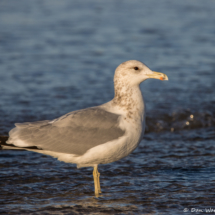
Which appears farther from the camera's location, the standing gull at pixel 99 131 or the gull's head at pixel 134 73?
the gull's head at pixel 134 73

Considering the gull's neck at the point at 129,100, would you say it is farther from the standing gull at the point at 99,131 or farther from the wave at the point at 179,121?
the wave at the point at 179,121

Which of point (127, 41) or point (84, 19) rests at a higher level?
point (84, 19)

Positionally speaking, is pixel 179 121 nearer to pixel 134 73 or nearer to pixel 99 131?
pixel 134 73

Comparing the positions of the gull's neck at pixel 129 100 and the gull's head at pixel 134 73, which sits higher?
the gull's head at pixel 134 73

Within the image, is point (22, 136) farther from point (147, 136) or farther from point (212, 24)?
point (212, 24)

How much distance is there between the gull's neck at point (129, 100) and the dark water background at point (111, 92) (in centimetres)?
114

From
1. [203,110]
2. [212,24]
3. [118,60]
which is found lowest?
[203,110]

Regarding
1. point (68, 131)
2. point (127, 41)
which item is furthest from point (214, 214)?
point (127, 41)

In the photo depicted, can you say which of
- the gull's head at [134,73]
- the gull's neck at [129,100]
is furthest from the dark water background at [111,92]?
the gull's head at [134,73]

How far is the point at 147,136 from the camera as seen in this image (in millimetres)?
8531

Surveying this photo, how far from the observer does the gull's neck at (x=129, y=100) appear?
18.4 ft

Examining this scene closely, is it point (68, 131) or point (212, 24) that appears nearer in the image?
point (68, 131)

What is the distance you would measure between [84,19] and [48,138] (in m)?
14.6

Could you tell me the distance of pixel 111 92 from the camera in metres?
11.1
